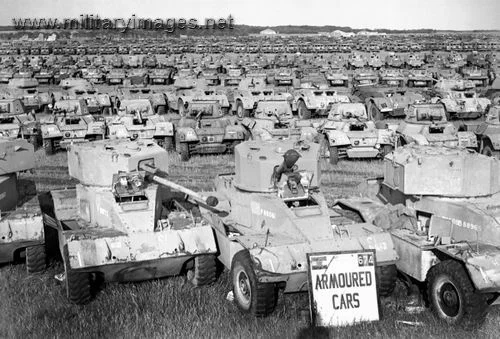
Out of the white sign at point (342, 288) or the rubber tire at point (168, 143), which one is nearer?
the white sign at point (342, 288)

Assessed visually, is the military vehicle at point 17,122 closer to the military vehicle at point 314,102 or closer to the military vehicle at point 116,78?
the military vehicle at point 314,102

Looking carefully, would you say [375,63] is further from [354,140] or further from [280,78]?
[354,140]

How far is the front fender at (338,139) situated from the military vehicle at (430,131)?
5.38ft

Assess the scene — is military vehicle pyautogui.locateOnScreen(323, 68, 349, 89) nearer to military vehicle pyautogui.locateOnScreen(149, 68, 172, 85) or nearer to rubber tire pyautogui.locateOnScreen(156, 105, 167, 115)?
military vehicle pyautogui.locateOnScreen(149, 68, 172, 85)

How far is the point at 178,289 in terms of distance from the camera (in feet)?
38.4

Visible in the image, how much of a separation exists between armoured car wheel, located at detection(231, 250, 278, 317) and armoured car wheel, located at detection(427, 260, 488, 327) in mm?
2197

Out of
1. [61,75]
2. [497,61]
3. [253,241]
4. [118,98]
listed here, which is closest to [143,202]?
[253,241]

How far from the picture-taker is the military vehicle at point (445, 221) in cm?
988

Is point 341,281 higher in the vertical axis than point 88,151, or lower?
lower

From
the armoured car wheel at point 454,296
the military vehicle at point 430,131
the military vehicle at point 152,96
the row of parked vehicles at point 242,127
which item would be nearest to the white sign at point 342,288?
Result: the armoured car wheel at point 454,296

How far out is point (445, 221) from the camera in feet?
39.2

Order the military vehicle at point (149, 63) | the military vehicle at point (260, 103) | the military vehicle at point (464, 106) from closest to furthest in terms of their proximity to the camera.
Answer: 1. the military vehicle at point (260, 103)
2. the military vehicle at point (464, 106)
3. the military vehicle at point (149, 63)

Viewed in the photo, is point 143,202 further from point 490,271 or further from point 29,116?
point 29,116

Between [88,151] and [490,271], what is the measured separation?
6.96m
